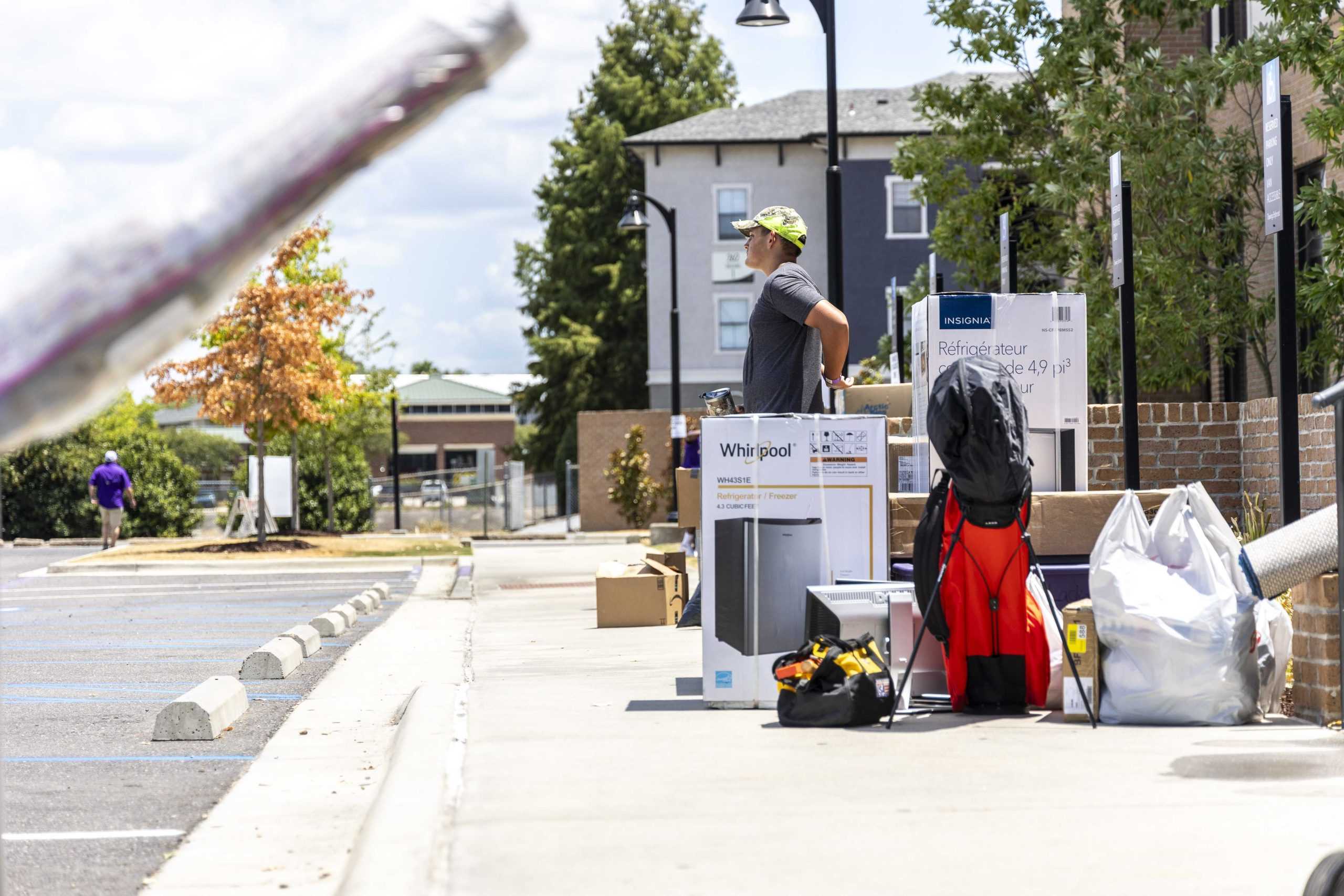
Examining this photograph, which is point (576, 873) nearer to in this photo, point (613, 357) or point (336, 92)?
point (336, 92)

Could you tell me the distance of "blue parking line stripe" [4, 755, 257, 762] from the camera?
6.56 m

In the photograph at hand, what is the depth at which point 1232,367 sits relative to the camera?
59.7 ft

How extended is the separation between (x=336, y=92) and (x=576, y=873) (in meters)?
2.71

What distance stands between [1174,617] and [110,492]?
25.8 meters

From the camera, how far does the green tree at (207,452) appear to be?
85125mm

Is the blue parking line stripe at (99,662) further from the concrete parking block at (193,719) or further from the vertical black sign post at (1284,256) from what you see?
the vertical black sign post at (1284,256)

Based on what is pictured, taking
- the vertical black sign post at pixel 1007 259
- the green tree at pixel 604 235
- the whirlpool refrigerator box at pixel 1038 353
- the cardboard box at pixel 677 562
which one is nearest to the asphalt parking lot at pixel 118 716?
the cardboard box at pixel 677 562

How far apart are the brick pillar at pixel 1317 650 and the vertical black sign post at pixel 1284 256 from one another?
4.56 feet

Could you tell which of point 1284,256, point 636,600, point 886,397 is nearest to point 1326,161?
point 886,397

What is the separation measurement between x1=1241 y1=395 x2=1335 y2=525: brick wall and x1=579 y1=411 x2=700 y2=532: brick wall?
28.1 m

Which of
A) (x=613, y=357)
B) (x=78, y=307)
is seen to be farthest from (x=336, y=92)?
(x=613, y=357)

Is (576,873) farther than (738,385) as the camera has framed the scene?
No

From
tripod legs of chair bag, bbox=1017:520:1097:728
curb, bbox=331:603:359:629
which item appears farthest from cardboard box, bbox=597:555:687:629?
tripod legs of chair bag, bbox=1017:520:1097:728

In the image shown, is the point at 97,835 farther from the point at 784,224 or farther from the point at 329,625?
the point at 329,625
